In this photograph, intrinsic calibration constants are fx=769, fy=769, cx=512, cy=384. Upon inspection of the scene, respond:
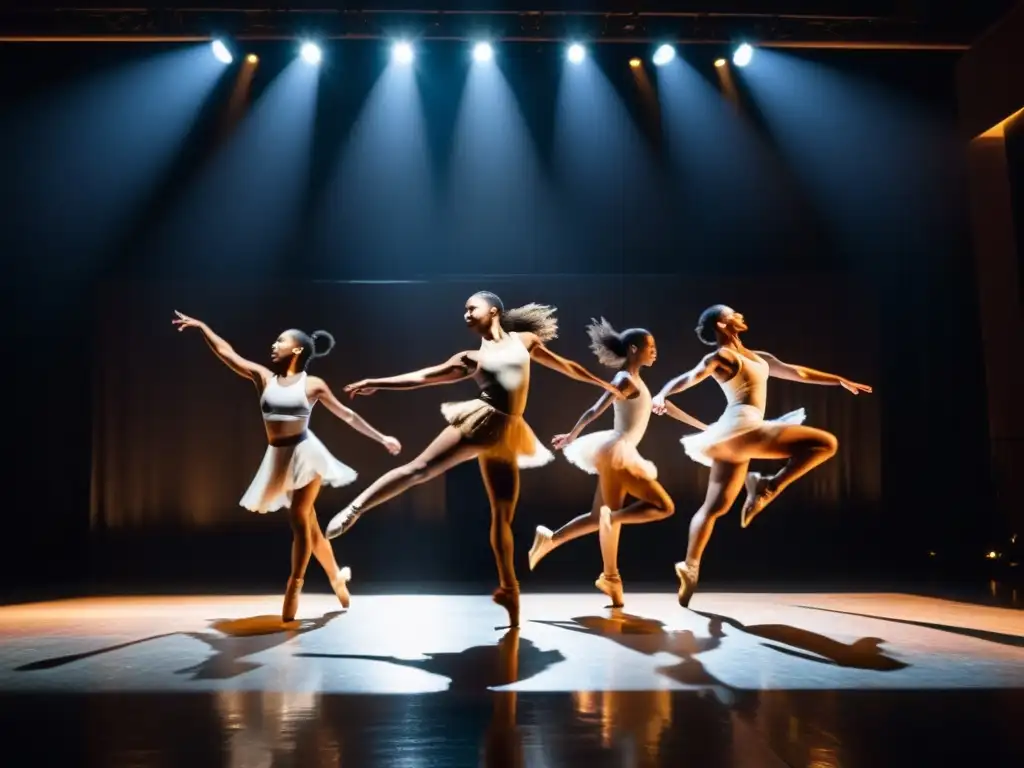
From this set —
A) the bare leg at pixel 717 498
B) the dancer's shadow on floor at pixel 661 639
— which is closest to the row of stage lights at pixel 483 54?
the bare leg at pixel 717 498

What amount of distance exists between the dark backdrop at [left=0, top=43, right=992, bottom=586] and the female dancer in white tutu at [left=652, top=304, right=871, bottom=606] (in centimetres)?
162

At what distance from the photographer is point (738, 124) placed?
6172 mm

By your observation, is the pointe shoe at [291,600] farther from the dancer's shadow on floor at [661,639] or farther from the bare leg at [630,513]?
the bare leg at [630,513]

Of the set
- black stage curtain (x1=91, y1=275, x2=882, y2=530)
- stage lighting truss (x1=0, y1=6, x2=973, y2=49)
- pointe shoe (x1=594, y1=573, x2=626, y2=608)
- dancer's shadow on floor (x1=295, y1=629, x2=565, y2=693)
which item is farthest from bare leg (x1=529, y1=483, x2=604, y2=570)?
stage lighting truss (x1=0, y1=6, x2=973, y2=49)

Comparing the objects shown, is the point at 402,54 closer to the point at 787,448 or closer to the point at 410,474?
the point at 410,474

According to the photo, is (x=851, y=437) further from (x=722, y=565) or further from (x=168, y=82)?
(x=168, y=82)

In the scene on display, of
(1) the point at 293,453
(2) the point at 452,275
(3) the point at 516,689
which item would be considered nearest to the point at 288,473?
(1) the point at 293,453

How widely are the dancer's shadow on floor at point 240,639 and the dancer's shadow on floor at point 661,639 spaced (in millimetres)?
1228

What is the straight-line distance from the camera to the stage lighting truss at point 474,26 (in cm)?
554

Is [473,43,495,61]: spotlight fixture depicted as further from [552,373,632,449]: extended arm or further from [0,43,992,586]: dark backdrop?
[552,373,632,449]: extended arm

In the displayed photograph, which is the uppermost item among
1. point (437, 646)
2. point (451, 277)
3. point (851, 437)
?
point (451, 277)

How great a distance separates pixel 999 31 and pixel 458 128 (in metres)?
4.14

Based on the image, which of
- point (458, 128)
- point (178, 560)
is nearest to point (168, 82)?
point (458, 128)

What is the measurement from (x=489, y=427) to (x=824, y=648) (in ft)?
5.65
